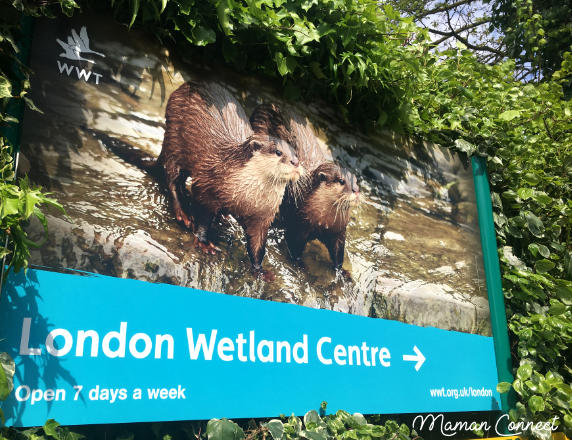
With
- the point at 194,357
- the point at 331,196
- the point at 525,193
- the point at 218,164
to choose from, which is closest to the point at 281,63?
the point at 218,164

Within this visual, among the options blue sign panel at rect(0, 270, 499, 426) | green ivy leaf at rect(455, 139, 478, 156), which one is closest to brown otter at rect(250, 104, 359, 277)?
blue sign panel at rect(0, 270, 499, 426)

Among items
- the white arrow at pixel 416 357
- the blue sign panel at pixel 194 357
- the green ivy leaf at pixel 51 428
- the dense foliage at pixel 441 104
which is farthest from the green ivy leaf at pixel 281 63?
the green ivy leaf at pixel 51 428

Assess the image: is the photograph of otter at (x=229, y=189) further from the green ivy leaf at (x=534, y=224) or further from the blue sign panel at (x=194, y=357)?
the green ivy leaf at (x=534, y=224)

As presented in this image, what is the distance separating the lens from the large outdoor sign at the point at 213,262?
1.76 meters

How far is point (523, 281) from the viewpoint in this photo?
319 centimetres

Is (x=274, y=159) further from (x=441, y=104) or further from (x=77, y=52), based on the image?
(x=441, y=104)

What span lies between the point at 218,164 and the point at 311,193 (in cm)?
54

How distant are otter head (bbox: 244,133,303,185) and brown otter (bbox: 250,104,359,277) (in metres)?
0.03

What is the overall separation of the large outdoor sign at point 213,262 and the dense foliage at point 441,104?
0.14 m

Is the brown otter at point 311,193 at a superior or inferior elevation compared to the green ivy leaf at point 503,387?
superior

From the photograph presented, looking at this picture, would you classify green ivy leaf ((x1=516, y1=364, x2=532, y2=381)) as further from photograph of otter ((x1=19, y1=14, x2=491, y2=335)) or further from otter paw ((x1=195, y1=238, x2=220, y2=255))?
otter paw ((x1=195, y1=238, x2=220, y2=255))

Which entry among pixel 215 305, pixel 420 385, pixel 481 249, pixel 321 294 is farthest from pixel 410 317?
pixel 215 305

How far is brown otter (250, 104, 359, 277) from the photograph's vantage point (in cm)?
248

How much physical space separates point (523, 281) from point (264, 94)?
2033 millimetres
